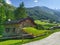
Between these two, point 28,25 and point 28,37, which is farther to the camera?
point 28,25

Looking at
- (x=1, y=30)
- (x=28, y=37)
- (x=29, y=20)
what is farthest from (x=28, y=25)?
(x=28, y=37)

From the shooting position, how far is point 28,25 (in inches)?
1660

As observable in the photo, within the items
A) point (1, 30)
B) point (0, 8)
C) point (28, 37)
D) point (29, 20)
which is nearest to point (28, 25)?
point (29, 20)

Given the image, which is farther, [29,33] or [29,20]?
[29,20]

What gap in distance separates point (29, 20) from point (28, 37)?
34.5 feet

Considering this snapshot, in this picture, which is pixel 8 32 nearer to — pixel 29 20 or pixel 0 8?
pixel 29 20

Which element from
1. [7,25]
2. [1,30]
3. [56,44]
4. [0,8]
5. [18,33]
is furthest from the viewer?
[0,8]

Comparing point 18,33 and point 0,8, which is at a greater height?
point 0,8

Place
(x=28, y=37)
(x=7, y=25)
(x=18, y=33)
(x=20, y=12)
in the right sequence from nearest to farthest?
(x=28, y=37)
(x=18, y=33)
(x=7, y=25)
(x=20, y=12)

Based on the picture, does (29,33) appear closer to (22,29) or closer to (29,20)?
(22,29)

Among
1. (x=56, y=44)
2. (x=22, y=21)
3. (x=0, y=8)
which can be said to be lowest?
(x=56, y=44)

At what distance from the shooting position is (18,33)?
126 ft

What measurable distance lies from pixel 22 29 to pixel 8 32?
3.39 m

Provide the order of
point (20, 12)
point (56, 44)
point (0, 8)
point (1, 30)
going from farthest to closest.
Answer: point (20, 12)
point (0, 8)
point (1, 30)
point (56, 44)
